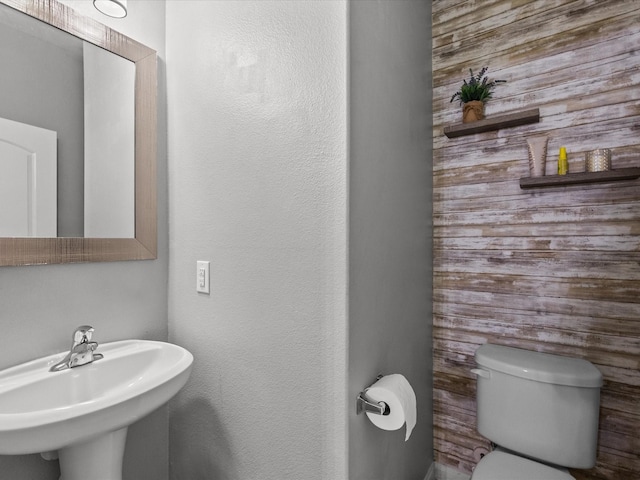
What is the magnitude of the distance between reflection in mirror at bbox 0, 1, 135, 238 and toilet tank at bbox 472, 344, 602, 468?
154cm

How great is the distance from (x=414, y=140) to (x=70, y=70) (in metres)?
1.31

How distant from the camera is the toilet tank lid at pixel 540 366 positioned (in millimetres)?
1241

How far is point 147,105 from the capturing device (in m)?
1.39

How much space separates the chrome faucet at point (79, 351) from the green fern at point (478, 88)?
173 centimetres

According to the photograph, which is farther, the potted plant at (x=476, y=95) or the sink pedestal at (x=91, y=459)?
the potted plant at (x=476, y=95)

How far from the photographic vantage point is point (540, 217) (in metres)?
1.49

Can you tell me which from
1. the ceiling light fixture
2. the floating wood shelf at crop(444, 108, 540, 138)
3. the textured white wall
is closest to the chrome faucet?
the textured white wall

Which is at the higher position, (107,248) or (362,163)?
(362,163)

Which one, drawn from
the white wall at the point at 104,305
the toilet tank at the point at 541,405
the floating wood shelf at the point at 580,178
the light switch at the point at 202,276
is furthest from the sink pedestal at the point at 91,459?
the floating wood shelf at the point at 580,178

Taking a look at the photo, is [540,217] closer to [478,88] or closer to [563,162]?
[563,162]

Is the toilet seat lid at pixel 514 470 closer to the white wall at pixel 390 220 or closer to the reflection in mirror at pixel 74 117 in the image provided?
the white wall at pixel 390 220

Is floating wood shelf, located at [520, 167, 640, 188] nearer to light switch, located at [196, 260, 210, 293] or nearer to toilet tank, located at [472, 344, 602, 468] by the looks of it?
toilet tank, located at [472, 344, 602, 468]

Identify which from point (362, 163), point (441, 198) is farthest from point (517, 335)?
point (362, 163)

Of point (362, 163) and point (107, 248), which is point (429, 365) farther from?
point (107, 248)
